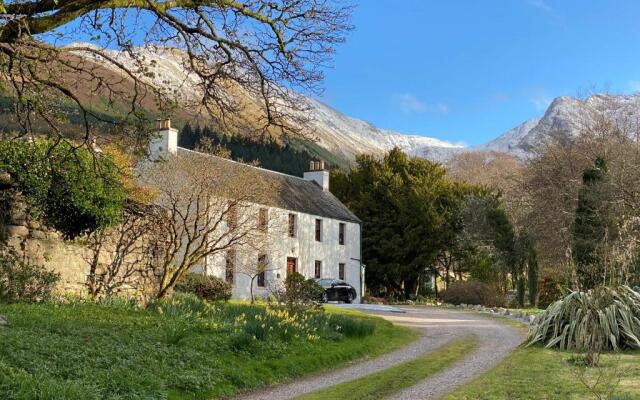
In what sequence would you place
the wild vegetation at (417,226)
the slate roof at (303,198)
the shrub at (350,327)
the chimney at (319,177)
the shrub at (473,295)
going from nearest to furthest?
the shrub at (350,327), the slate roof at (303,198), the shrub at (473,295), the wild vegetation at (417,226), the chimney at (319,177)

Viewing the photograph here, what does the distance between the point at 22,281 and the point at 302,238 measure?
23819 millimetres

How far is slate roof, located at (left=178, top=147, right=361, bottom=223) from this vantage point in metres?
35.1

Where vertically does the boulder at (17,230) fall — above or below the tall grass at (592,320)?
above

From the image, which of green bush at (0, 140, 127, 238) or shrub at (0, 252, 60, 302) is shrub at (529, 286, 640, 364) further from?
shrub at (0, 252, 60, 302)

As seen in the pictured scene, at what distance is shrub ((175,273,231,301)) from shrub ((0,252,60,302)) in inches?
353

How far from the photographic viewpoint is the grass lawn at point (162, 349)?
24.5 ft

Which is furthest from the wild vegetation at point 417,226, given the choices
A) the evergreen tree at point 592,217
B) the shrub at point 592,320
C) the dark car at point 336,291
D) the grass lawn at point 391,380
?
the grass lawn at point 391,380

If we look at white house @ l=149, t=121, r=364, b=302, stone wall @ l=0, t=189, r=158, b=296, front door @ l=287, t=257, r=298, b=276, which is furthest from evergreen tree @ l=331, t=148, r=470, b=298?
stone wall @ l=0, t=189, r=158, b=296

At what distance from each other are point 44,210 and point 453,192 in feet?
113

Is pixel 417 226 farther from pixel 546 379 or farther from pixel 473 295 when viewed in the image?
pixel 546 379

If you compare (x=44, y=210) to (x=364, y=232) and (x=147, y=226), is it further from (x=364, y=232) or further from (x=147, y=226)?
(x=364, y=232)

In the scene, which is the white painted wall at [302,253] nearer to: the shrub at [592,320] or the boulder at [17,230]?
the boulder at [17,230]

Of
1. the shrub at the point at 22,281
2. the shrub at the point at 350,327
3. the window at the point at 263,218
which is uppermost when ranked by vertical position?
the window at the point at 263,218

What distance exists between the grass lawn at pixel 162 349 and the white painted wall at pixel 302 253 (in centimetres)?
1404
